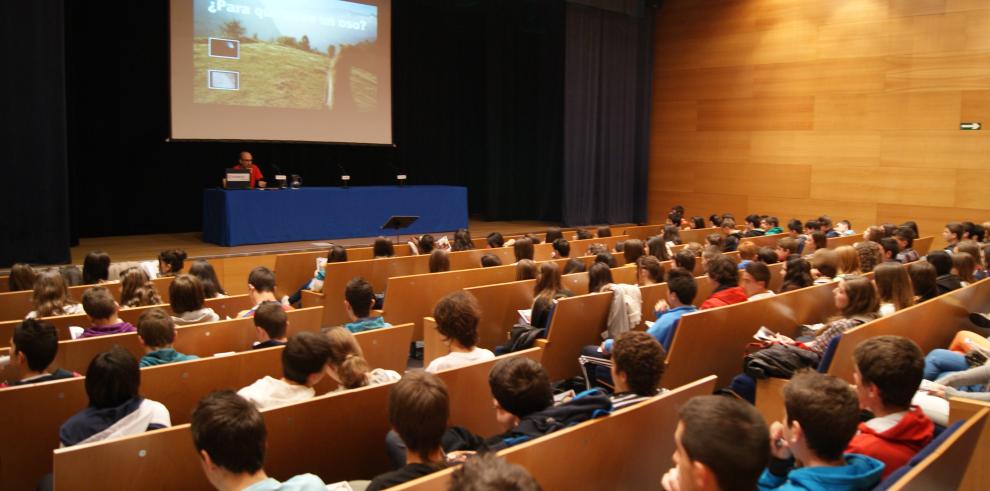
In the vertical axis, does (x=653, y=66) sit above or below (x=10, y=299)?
above

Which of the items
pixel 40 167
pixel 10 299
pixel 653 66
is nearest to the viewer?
pixel 10 299

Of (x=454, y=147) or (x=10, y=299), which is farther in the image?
(x=454, y=147)

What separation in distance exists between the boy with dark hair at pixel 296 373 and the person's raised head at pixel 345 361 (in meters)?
0.07

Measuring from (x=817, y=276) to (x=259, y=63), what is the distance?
26.9 ft

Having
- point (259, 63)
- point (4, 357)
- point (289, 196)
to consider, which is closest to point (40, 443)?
point (4, 357)

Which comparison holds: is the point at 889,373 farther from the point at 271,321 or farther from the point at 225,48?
the point at 225,48

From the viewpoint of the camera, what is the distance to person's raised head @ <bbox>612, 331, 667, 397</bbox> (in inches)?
109

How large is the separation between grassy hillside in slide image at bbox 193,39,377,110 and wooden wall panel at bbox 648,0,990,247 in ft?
20.3

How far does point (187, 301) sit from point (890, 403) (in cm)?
352

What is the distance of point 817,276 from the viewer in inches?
222

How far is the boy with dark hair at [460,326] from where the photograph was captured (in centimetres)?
357

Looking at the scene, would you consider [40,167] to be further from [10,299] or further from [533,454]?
[533,454]

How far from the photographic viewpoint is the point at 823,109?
1218 cm

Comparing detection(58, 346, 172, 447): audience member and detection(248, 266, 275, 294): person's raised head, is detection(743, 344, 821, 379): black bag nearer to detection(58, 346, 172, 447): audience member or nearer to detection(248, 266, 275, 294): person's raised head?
detection(58, 346, 172, 447): audience member
